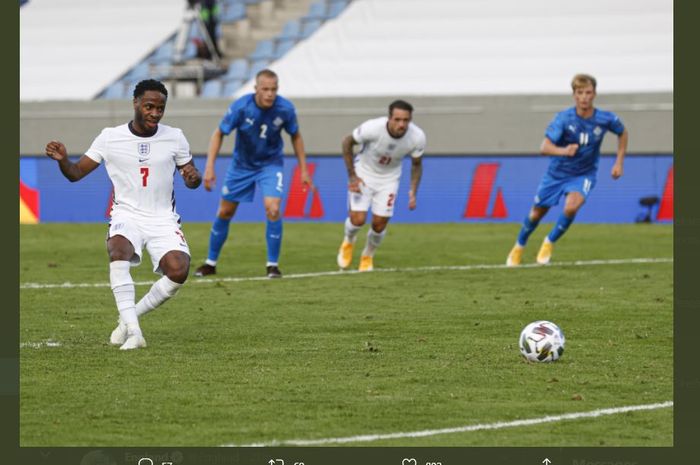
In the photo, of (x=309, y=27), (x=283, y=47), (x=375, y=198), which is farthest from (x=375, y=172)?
(x=309, y=27)

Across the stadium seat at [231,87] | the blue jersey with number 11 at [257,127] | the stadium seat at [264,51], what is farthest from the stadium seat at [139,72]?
the blue jersey with number 11 at [257,127]

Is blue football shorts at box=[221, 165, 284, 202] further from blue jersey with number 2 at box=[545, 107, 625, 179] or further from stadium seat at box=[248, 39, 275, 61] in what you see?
stadium seat at box=[248, 39, 275, 61]

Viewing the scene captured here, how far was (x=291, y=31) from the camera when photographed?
33.8m

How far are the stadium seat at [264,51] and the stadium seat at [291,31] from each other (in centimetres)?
38

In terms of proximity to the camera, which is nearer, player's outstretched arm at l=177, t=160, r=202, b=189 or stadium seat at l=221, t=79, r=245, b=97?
player's outstretched arm at l=177, t=160, r=202, b=189

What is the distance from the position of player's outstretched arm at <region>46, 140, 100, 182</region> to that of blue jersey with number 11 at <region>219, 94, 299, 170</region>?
5.26m

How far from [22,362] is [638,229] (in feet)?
52.9

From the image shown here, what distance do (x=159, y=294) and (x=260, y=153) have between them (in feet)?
18.6

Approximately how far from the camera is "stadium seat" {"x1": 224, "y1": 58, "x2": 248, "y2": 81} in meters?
32.3

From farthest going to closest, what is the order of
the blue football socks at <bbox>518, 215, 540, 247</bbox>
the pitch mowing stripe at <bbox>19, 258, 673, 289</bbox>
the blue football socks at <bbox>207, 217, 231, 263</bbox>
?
the blue football socks at <bbox>518, 215, 540, 247</bbox> < the blue football socks at <bbox>207, 217, 231, 263</bbox> < the pitch mowing stripe at <bbox>19, 258, 673, 289</bbox>

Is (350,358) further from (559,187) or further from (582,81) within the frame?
(559,187)

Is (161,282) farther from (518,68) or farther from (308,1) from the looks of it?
(308,1)

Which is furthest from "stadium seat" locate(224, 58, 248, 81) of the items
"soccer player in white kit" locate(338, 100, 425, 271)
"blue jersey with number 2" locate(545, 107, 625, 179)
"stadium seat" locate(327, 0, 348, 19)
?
"blue jersey with number 2" locate(545, 107, 625, 179)

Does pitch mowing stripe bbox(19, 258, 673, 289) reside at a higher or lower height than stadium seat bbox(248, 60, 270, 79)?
lower
